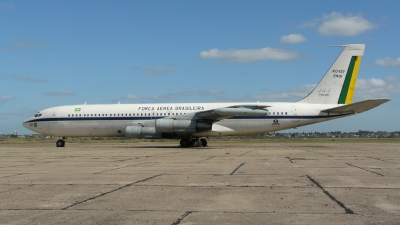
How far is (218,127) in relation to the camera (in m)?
32.3

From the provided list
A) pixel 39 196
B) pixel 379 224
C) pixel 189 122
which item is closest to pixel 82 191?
pixel 39 196

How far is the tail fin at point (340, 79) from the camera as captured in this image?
32797 mm

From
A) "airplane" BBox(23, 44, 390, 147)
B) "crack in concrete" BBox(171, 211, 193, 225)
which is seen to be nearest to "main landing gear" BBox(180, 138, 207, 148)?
"airplane" BBox(23, 44, 390, 147)

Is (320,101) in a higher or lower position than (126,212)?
higher

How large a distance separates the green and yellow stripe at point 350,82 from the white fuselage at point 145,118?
53.0 inches

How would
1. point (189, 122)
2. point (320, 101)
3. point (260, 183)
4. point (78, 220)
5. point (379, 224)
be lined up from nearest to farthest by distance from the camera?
point (379, 224) < point (78, 220) < point (260, 183) < point (189, 122) < point (320, 101)

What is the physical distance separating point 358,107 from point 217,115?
32.8 ft

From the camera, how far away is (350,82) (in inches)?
1310

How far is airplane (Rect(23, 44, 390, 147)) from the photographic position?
30.8m

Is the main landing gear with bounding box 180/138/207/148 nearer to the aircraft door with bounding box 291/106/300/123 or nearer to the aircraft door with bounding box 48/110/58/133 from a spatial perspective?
the aircraft door with bounding box 291/106/300/123

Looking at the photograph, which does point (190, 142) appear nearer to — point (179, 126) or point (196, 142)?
point (196, 142)

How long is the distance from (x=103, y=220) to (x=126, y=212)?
1.89 ft

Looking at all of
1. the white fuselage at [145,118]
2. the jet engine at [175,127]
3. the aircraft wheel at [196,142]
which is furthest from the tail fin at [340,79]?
the aircraft wheel at [196,142]

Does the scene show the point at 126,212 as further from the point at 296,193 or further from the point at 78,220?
the point at 296,193
